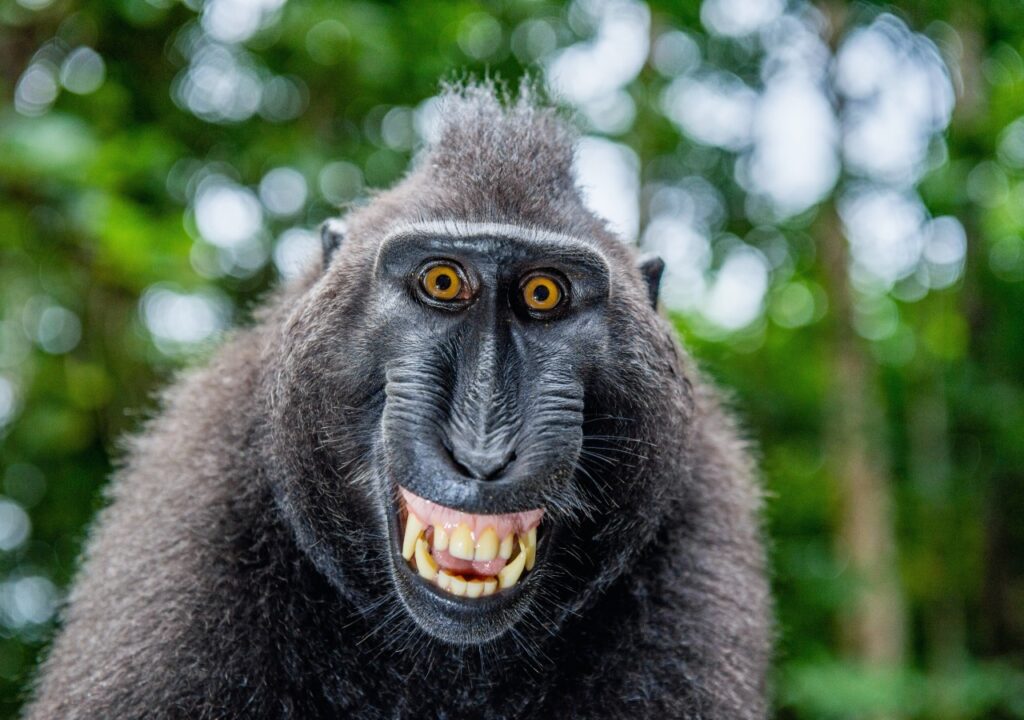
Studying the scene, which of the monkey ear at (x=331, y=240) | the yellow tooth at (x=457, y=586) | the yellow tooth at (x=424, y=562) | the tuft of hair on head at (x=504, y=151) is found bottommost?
the yellow tooth at (x=457, y=586)

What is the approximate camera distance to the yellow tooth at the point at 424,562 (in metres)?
3.41

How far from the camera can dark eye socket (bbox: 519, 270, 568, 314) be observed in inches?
141

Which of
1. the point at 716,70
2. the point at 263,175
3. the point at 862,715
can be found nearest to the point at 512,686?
the point at 862,715

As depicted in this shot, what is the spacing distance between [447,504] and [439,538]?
23 cm

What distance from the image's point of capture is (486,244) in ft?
11.6

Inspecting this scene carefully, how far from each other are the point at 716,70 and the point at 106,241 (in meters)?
8.14

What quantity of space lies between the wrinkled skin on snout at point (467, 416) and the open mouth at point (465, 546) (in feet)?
0.19

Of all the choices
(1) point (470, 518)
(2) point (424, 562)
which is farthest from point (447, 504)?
(2) point (424, 562)

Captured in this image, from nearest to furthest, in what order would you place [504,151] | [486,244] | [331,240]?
[486,244] < [504,151] < [331,240]

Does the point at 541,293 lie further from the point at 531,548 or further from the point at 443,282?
the point at 531,548

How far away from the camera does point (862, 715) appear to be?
8766mm

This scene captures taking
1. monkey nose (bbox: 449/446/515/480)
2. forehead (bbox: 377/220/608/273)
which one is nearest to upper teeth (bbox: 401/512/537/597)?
monkey nose (bbox: 449/446/515/480)

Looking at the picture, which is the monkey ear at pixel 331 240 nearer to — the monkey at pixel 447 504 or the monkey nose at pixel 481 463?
the monkey at pixel 447 504

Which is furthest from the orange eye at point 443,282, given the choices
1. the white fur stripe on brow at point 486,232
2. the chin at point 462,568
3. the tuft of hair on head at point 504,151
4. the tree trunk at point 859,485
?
the tree trunk at point 859,485
